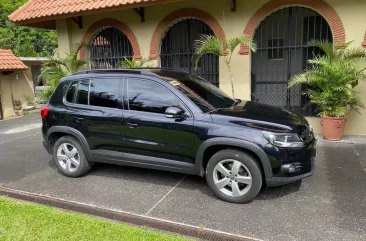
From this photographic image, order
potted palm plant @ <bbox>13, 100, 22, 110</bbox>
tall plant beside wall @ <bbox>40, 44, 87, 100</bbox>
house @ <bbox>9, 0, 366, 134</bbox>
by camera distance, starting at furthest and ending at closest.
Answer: potted palm plant @ <bbox>13, 100, 22, 110</bbox> → tall plant beside wall @ <bbox>40, 44, 87, 100</bbox> → house @ <bbox>9, 0, 366, 134</bbox>

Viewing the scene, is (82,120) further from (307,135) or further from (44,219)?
(307,135)

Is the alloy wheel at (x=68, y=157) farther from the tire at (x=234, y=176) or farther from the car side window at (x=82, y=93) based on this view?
the tire at (x=234, y=176)

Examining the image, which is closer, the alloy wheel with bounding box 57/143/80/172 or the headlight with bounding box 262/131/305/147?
the headlight with bounding box 262/131/305/147

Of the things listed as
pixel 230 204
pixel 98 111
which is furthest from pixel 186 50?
pixel 230 204

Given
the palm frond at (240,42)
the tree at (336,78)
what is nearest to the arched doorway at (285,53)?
the palm frond at (240,42)

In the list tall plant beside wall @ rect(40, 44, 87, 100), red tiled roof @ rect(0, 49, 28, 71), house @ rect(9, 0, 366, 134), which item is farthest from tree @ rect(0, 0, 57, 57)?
house @ rect(9, 0, 366, 134)

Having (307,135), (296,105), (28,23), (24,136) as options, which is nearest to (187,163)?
(307,135)

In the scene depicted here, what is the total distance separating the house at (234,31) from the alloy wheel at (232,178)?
15.5ft

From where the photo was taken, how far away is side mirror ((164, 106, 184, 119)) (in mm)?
4051

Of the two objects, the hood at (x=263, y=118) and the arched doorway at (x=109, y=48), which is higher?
the arched doorway at (x=109, y=48)

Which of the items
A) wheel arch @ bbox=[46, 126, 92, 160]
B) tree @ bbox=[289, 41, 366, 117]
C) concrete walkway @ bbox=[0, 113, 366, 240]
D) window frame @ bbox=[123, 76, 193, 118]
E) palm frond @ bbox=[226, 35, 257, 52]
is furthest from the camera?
palm frond @ bbox=[226, 35, 257, 52]

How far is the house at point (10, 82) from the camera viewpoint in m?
13.6

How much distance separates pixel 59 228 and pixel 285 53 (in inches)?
276

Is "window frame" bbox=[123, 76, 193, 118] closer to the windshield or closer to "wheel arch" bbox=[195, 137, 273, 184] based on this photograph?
the windshield
